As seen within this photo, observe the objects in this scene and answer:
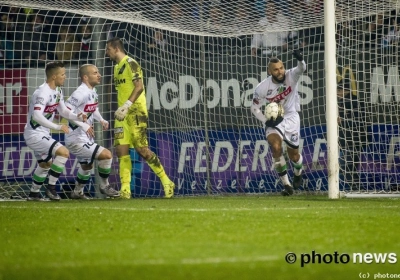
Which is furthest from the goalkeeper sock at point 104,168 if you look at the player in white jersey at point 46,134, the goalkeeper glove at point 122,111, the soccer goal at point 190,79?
the soccer goal at point 190,79

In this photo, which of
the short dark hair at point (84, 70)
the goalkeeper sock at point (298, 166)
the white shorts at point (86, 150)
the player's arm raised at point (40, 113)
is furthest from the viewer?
the goalkeeper sock at point (298, 166)

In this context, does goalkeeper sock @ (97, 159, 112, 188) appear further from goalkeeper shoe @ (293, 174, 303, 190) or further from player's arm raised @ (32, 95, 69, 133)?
goalkeeper shoe @ (293, 174, 303, 190)

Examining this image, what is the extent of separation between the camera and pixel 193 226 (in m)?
8.05

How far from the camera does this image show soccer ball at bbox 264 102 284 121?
13.0m

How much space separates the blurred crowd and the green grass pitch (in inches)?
134

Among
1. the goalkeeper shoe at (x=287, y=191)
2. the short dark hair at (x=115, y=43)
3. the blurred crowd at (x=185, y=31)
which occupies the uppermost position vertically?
the blurred crowd at (x=185, y=31)

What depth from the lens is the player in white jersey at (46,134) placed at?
40.9 ft

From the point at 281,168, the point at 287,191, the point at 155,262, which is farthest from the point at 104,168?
the point at 155,262

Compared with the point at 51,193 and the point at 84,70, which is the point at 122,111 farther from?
the point at 51,193

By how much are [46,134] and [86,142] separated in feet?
2.00

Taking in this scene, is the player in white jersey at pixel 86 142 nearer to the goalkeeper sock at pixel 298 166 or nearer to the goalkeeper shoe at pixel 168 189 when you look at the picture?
the goalkeeper shoe at pixel 168 189

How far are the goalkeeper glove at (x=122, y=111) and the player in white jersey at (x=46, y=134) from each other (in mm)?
810

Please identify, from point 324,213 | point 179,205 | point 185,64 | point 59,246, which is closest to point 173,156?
point 185,64
